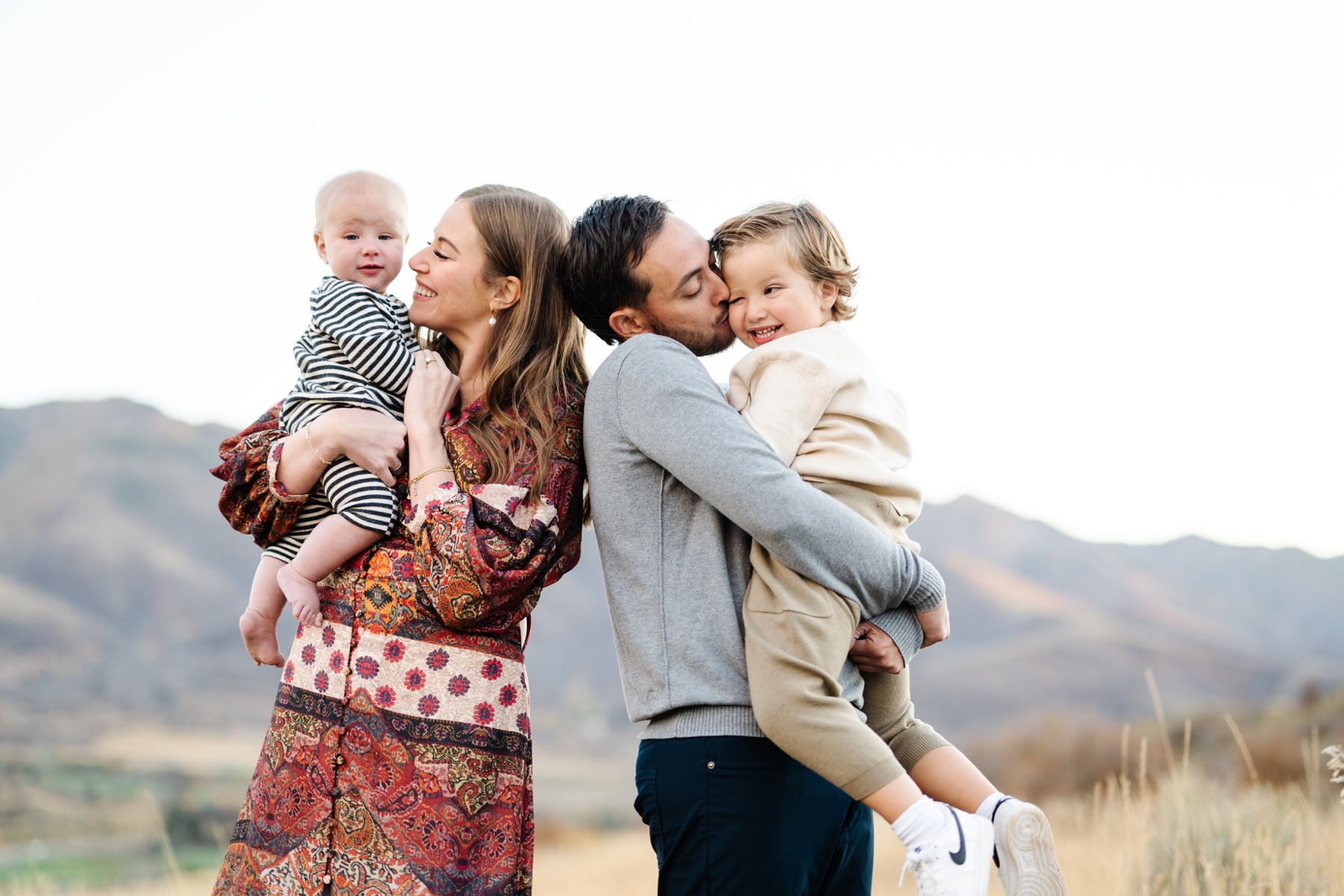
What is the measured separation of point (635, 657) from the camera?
219 cm

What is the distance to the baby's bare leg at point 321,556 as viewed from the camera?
2.27m

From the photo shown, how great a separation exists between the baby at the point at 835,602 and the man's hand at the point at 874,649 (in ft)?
0.13

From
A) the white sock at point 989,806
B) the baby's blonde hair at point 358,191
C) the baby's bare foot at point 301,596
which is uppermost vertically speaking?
the baby's blonde hair at point 358,191

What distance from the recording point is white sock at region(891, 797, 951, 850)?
6.63 ft

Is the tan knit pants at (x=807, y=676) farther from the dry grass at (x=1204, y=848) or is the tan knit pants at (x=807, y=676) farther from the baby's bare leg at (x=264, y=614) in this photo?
the dry grass at (x=1204, y=848)

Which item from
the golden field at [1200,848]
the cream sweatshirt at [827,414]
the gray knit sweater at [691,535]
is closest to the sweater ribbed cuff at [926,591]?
the gray knit sweater at [691,535]

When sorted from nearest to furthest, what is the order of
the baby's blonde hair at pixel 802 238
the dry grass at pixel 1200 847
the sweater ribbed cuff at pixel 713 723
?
the sweater ribbed cuff at pixel 713 723 → the baby's blonde hair at pixel 802 238 → the dry grass at pixel 1200 847

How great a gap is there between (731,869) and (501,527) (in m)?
0.80

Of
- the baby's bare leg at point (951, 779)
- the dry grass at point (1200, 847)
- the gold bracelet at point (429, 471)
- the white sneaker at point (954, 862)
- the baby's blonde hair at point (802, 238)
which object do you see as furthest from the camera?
the dry grass at point (1200, 847)

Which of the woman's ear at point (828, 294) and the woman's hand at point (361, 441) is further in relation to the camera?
the woman's ear at point (828, 294)

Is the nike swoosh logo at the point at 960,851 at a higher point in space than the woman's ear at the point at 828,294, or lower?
lower

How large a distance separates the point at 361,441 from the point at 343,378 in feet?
0.85

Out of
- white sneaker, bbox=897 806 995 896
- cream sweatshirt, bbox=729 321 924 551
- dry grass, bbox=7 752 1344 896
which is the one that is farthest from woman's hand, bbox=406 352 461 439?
dry grass, bbox=7 752 1344 896

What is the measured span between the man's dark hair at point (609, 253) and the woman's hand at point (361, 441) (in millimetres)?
544
